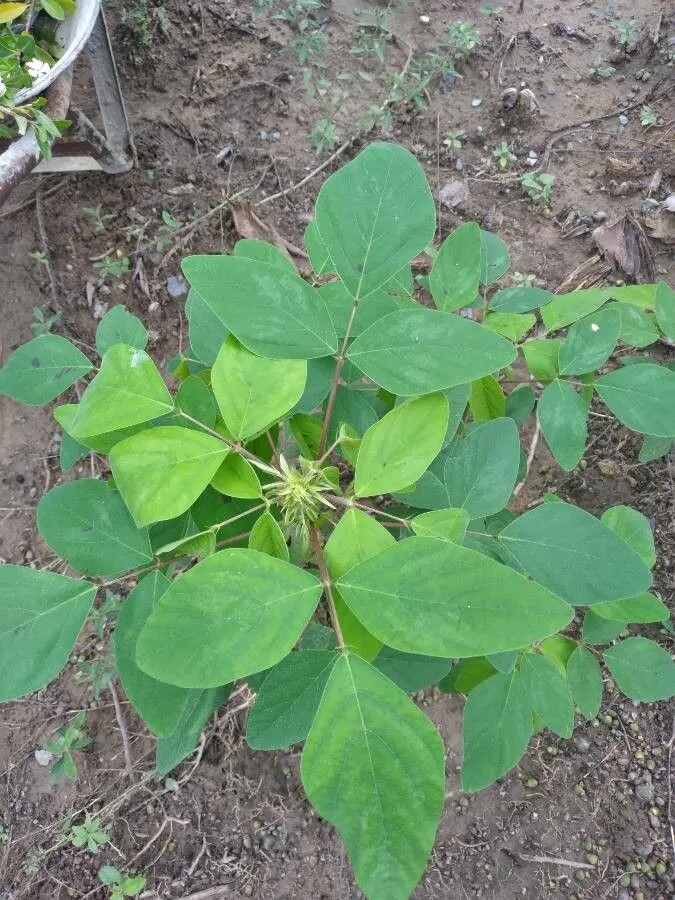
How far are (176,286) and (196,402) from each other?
1.75m

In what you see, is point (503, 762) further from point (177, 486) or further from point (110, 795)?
point (110, 795)

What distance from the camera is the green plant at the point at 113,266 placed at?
2689mm

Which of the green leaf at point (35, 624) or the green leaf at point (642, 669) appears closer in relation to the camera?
the green leaf at point (35, 624)

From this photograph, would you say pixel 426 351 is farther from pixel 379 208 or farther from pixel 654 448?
pixel 654 448

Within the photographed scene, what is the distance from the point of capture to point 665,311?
1540mm

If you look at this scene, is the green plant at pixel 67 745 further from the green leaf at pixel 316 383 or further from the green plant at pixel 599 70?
the green plant at pixel 599 70

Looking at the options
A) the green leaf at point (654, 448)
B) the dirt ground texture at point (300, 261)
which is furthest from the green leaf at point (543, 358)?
the dirt ground texture at point (300, 261)

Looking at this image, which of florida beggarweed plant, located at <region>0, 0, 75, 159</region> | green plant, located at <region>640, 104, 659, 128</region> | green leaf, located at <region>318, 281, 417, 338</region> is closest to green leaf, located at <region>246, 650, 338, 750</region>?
green leaf, located at <region>318, 281, 417, 338</region>

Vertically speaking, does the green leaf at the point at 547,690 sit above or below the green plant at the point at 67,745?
above

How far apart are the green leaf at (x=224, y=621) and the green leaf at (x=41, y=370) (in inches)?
27.6

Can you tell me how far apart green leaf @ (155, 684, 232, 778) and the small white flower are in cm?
200

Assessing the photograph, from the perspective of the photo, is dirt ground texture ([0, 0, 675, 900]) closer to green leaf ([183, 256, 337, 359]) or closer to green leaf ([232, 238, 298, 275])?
green leaf ([232, 238, 298, 275])

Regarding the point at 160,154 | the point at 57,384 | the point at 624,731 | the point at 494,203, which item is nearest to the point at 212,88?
the point at 160,154

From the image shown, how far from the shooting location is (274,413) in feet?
3.28
